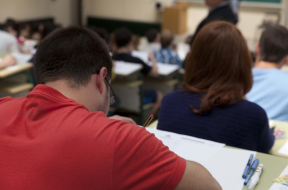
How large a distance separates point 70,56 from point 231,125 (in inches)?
30.6

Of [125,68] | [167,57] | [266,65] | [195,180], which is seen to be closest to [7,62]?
[125,68]

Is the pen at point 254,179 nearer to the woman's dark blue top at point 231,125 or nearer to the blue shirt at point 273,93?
the woman's dark blue top at point 231,125

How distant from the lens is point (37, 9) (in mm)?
8008

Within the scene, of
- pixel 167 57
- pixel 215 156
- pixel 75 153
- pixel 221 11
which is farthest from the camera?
pixel 167 57

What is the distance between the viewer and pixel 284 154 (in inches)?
54.7

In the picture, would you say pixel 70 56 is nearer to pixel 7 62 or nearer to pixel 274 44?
pixel 274 44

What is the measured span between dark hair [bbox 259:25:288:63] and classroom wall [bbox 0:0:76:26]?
6474 mm

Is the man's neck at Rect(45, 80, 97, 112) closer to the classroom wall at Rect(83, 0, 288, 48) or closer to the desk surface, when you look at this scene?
the desk surface

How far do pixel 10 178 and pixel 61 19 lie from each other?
8502mm

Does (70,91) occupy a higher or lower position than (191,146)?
higher

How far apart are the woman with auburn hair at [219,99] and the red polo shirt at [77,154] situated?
634 millimetres

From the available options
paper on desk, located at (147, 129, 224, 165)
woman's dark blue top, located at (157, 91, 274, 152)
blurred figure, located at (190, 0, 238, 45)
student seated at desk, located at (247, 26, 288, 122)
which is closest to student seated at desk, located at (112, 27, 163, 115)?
blurred figure, located at (190, 0, 238, 45)

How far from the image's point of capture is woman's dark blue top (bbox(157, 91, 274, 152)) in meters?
1.32

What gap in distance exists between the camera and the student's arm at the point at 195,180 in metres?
0.76
